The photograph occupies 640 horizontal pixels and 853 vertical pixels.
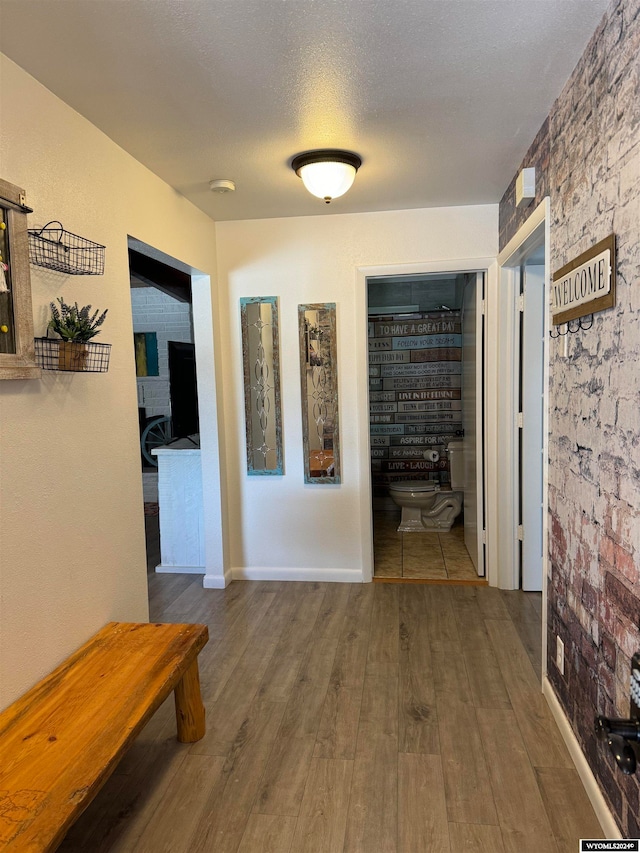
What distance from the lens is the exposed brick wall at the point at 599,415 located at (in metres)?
1.51

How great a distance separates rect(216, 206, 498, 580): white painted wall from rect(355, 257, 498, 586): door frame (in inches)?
0.6

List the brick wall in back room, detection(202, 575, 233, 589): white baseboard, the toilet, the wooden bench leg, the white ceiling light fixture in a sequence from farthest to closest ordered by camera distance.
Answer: the brick wall in back room
the toilet
detection(202, 575, 233, 589): white baseboard
the white ceiling light fixture
the wooden bench leg

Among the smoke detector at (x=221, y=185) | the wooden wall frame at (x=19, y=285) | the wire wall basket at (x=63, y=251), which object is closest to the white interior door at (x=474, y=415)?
the smoke detector at (x=221, y=185)

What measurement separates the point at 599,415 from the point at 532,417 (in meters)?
1.75

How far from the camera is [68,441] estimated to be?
2068 millimetres

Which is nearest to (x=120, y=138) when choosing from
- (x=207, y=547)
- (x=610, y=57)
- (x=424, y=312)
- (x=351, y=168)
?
(x=351, y=168)

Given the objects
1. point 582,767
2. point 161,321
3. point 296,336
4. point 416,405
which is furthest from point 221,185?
point 161,321

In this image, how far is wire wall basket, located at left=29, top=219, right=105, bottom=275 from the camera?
1887 mm

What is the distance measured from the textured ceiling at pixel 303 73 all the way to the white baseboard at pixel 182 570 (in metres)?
2.69

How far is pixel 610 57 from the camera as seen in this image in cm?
162

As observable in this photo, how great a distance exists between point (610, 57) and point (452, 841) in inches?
93.6

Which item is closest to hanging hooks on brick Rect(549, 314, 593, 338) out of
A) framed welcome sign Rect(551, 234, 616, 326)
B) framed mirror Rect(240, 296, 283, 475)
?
framed welcome sign Rect(551, 234, 616, 326)

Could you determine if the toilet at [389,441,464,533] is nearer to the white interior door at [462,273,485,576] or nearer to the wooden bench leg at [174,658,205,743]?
the white interior door at [462,273,485,576]

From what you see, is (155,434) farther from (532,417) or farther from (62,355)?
(62,355)
